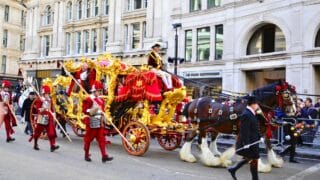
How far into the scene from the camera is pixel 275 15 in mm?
25172

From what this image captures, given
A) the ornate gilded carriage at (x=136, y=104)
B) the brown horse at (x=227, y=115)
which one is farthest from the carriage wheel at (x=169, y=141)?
the brown horse at (x=227, y=115)

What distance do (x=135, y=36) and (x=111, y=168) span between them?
26.9m

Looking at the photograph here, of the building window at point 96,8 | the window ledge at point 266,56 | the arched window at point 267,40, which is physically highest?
the building window at point 96,8

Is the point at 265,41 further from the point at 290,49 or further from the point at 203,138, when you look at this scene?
the point at 203,138

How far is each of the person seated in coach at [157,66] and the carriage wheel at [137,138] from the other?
1.38 meters

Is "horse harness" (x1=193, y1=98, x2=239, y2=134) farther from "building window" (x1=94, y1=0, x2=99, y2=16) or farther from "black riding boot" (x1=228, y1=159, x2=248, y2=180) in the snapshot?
"building window" (x1=94, y1=0, x2=99, y2=16)

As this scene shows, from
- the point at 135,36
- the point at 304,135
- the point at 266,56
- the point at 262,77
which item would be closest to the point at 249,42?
the point at 266,56

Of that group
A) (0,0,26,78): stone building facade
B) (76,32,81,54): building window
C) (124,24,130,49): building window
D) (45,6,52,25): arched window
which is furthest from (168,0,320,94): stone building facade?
(0,0,26,78): stone building facade

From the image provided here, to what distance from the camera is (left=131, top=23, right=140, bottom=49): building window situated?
36.0 m

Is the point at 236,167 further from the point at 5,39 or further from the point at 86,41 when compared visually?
the point at 5,39

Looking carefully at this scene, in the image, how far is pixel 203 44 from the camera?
1197 inches

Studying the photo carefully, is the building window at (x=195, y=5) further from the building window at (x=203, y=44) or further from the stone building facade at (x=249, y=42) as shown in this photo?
the building window at (x=203, y=44)

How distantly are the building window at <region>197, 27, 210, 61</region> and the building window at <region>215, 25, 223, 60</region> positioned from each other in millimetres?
793

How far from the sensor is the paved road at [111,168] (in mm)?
9163
